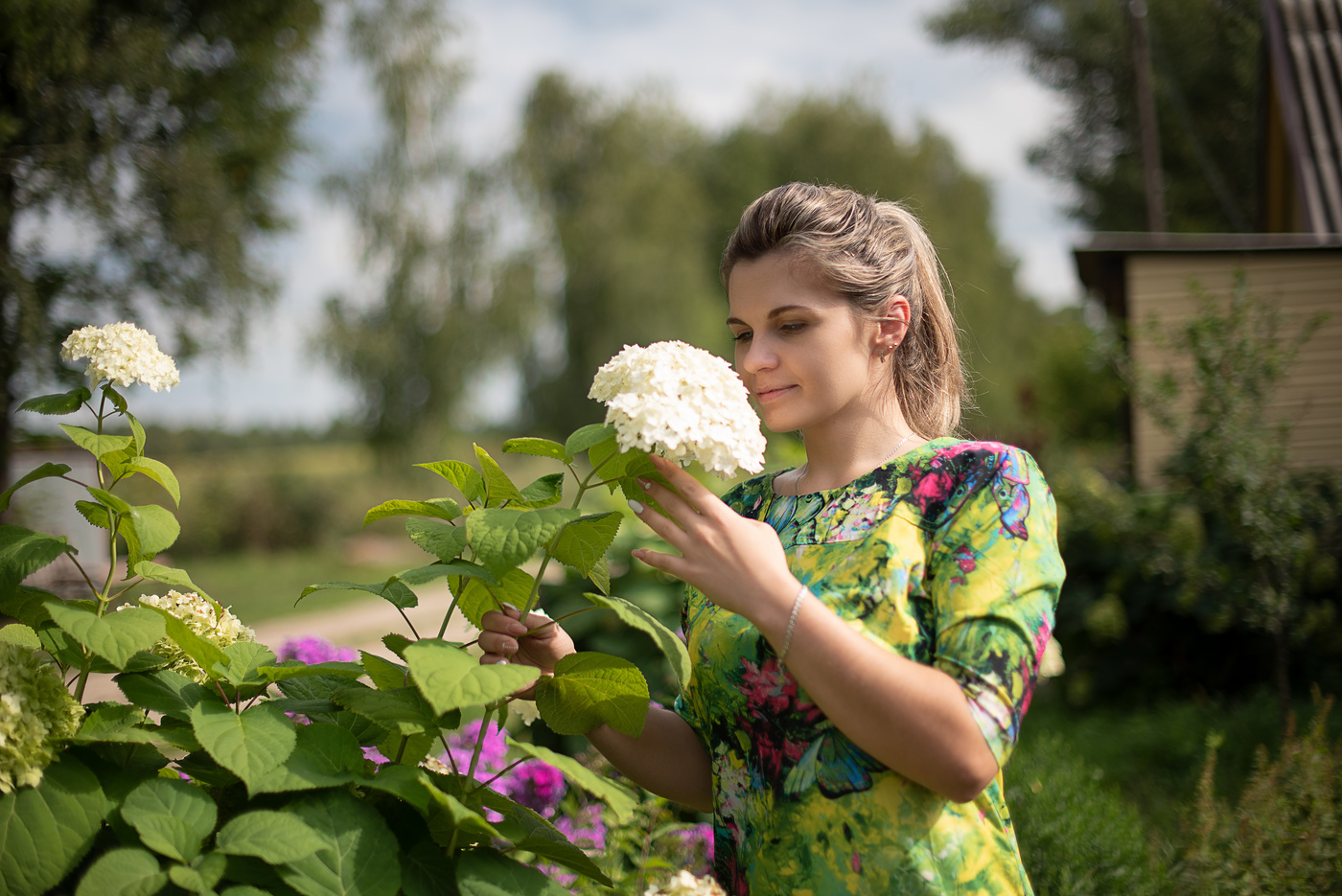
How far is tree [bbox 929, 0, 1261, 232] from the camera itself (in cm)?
1934

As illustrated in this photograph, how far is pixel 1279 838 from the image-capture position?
2.88 m

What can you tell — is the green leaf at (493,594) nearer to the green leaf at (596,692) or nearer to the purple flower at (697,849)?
the green leaf at (596,692)

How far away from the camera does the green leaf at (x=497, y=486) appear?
1.29 m

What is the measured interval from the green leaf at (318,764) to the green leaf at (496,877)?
17 centimetres

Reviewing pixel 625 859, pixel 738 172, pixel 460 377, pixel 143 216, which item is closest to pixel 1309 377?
pixel 625 859

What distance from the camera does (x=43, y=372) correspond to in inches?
269

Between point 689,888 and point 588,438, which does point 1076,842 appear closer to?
point 689,888

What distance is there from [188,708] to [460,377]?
19.3 metres

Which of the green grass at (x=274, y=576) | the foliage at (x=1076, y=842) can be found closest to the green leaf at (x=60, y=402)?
the foliage at (x=1076, y=842)

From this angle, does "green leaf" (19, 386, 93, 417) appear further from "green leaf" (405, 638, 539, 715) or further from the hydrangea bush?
"green leaf" (405, 638, 539, 715)

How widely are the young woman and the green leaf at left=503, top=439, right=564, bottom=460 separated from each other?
0.15 metres

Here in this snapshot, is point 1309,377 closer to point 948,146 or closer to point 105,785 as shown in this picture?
point 105,785

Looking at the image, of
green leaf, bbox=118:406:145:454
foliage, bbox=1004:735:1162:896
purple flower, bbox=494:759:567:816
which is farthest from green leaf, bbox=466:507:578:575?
foliage, bbox=1004:735:1162:896

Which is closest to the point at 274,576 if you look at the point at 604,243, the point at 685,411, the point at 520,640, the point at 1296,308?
the point at 604,243
